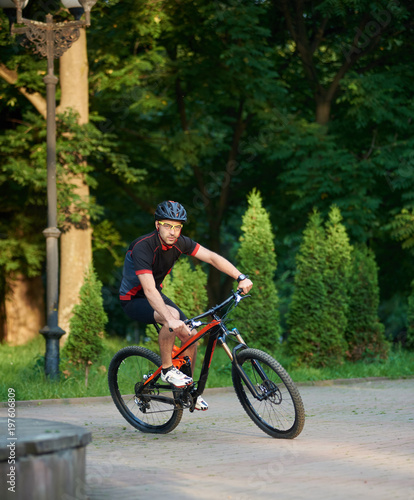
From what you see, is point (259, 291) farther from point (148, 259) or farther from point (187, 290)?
point (148, 259)

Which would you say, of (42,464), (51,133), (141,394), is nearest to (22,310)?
(51,133)

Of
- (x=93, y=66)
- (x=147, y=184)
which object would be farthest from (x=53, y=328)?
(x=147, y=184)

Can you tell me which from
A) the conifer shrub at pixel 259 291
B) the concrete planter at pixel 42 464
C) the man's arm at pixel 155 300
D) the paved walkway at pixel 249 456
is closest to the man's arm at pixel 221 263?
the man's arm at pixel 155 300

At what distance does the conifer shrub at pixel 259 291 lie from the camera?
1355 cm

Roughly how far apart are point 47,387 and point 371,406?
14.2 ft

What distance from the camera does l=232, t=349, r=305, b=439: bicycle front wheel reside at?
22.3 ft

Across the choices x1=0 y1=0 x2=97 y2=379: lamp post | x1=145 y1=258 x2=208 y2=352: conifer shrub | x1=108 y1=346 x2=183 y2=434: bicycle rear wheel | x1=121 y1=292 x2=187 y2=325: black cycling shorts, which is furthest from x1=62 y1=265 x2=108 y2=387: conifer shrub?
x1=121 y1=292 x2=187 y2=325: black cycling shorts

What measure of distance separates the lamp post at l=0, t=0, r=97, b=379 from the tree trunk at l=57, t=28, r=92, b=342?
14.1 ft

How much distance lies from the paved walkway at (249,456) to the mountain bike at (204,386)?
159 millimetres

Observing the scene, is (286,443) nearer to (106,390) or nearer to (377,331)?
(106,390)

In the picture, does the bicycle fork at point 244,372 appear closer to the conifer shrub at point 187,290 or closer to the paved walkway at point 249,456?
the paved walkway at point 249,456

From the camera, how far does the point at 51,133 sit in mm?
11883

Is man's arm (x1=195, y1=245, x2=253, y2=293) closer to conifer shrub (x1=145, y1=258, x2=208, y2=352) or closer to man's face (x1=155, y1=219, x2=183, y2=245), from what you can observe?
man's face (x1=155, y1=219, x2=183, y2=245)

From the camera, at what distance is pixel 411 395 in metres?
10.8
